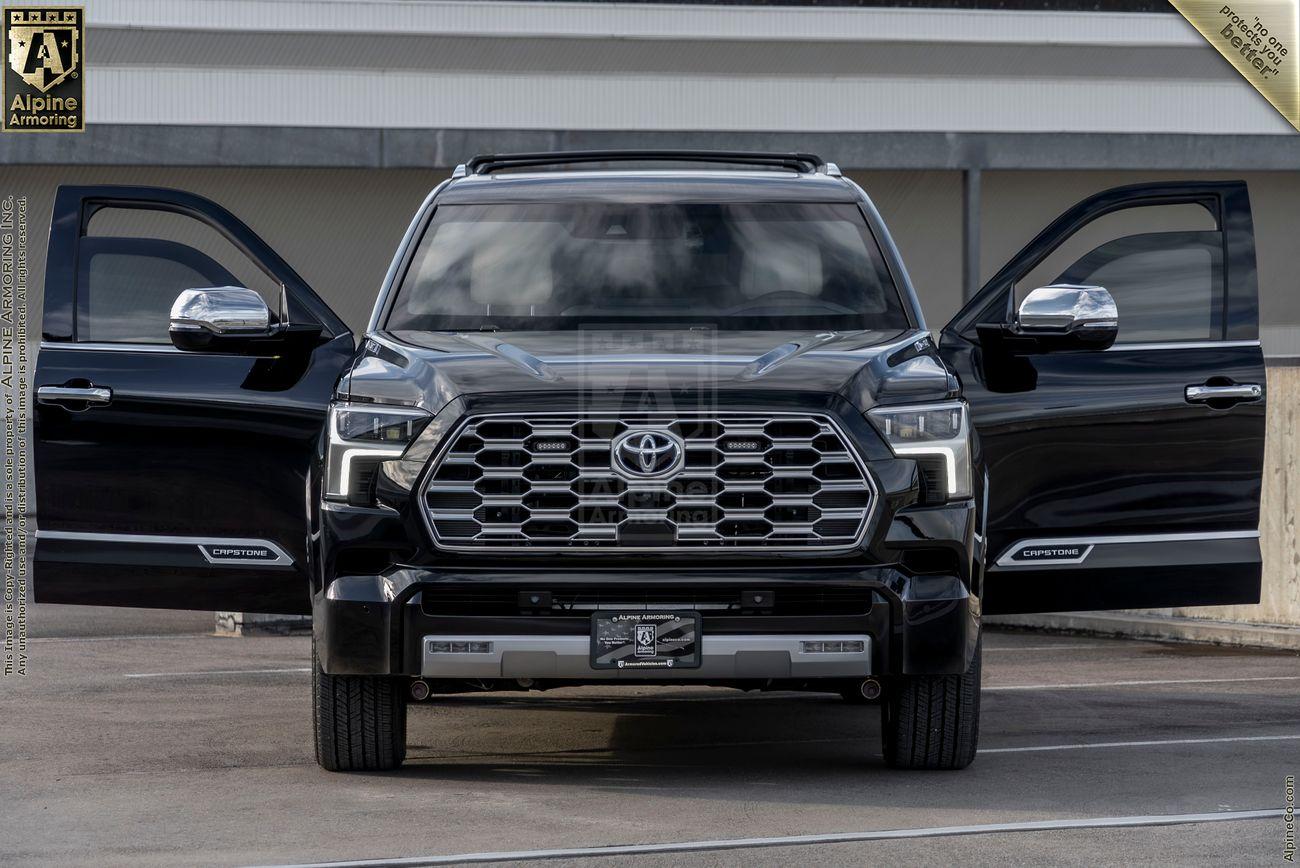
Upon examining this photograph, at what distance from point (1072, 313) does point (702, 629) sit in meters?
2.03

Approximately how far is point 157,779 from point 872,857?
9.32 feet

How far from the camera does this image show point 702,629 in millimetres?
6875

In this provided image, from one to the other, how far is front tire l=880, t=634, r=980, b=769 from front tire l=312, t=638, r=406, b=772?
5.70 feet

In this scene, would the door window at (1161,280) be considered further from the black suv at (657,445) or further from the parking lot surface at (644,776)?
the parking lot surface at (644,776)

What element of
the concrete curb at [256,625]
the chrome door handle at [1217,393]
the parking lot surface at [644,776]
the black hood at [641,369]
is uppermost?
the black hood at [641,369]

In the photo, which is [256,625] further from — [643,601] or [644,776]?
[643,601]

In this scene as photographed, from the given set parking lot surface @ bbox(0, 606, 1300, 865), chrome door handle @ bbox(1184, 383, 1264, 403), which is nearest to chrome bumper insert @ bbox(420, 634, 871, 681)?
parking lot surface @ bbox(0, 606, 1300, 865)

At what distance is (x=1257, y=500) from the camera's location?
27.2 feet

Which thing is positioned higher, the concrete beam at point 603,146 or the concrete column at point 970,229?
the concrete beam at point 603,146

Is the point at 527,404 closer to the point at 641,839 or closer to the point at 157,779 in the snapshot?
the point at 641,839

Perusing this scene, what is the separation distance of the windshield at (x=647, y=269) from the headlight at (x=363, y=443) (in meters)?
0.91

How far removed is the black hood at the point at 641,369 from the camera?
22.7 feet

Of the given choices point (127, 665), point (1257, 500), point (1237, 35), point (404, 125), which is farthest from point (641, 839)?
point (1237, 35)
